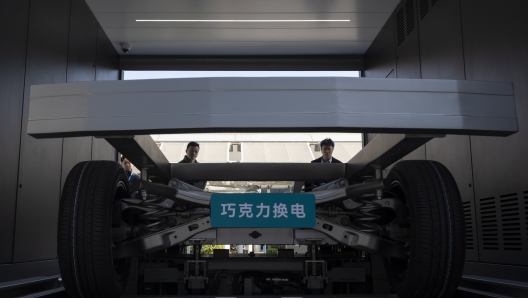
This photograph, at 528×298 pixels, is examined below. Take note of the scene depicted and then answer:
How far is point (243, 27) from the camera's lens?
327 inches

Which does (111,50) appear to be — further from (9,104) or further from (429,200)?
(429,200)

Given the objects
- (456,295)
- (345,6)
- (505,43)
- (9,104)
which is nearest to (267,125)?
(456,295)

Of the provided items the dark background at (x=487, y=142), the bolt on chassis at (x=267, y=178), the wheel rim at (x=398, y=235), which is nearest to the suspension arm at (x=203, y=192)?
the bolt on chassis at (x=267, y=178)

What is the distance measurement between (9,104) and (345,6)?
4868mm

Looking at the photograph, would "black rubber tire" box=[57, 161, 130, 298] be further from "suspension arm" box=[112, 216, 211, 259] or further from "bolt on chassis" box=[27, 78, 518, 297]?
"suspension arm" box=[112, 216, 211, 259]

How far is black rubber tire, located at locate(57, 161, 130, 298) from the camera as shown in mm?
2686

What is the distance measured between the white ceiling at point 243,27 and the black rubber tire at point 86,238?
5154 millimetres

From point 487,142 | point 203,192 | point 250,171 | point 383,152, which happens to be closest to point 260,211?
point 203,192

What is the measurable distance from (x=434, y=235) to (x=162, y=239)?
1.62 m

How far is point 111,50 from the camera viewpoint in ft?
29.4

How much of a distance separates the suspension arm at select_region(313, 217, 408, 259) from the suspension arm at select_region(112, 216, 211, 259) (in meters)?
0.76

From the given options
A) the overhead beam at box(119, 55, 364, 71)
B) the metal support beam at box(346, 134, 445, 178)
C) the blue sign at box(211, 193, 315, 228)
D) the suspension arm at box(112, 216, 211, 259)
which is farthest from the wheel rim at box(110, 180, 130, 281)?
the overhead beam at box(119, 55, 364, 71)

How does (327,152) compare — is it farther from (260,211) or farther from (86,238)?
(86,238)

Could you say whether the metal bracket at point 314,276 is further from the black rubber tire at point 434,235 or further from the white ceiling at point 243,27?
the white ceiling at point 243,27
